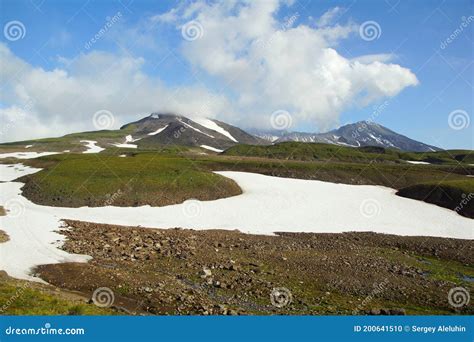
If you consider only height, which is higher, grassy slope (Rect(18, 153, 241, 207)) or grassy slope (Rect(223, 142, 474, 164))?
grassy slope (Rect(223, 142, 474, 164))

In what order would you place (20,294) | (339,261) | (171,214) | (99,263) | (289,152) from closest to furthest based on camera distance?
1. (20,294)
2. (99,263)
3. (339,261)
4. (171,214)
5. (289,152)

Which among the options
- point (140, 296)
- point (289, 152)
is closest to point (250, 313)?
point (140, 296)

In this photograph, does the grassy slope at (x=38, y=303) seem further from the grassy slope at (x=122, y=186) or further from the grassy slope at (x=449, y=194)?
the grassy slope at (x=449, y=194)

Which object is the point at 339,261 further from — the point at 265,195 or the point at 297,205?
the point at 265,195

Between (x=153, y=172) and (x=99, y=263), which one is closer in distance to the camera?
(x=99, y=263)

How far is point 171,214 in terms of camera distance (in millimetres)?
53312

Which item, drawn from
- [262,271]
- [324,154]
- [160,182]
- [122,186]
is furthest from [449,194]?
[324,154]

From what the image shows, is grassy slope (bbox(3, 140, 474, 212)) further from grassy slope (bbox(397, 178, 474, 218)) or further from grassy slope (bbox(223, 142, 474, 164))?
grassy slope (bbox(223, 142, 474, 164))

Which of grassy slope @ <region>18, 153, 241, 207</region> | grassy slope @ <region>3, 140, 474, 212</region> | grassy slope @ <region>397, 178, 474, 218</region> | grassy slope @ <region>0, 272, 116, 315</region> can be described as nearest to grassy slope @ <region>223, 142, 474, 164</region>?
grassy slope @ <region>3, 140, 474, 212</region>

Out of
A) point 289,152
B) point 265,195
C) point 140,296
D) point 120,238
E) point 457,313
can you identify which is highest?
point 289,152

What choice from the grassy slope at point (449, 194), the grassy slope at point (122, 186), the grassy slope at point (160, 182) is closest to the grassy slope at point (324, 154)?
the grassy slope at point (160, 182)

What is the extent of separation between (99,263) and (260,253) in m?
15.0

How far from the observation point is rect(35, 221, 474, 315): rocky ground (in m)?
24.4

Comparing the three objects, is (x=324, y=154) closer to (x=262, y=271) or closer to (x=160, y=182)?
(x=160, y=182)
